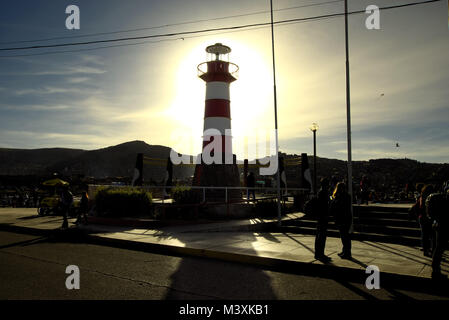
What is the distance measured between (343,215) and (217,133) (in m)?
10.8

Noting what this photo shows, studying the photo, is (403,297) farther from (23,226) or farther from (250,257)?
(23,226)

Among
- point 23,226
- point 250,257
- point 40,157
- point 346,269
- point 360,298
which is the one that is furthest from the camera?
point 40,157

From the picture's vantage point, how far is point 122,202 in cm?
1475

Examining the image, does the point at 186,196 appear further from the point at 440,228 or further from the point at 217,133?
the point at 440,228

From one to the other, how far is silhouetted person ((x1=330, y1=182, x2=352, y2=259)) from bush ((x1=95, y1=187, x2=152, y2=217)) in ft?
32.1

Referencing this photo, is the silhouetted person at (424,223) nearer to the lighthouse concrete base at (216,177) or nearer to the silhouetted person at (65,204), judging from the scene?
the lighthouse concrete base at (216,177)

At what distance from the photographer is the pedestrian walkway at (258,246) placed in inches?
273

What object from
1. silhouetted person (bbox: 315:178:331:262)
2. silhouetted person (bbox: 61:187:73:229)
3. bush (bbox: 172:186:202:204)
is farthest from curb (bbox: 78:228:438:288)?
bush (bbox: 172:186:202:204)

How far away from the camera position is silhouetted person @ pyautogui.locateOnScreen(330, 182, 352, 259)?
25.1ft

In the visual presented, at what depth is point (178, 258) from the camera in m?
8.36

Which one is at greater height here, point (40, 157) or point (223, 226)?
point (40, 157)

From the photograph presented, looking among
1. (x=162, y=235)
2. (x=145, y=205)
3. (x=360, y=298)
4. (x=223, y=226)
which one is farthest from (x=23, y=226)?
(x=360, y=298)

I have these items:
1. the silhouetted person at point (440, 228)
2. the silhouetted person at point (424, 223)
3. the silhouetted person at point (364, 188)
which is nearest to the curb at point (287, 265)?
the silhouetted person at point (440, 228)
